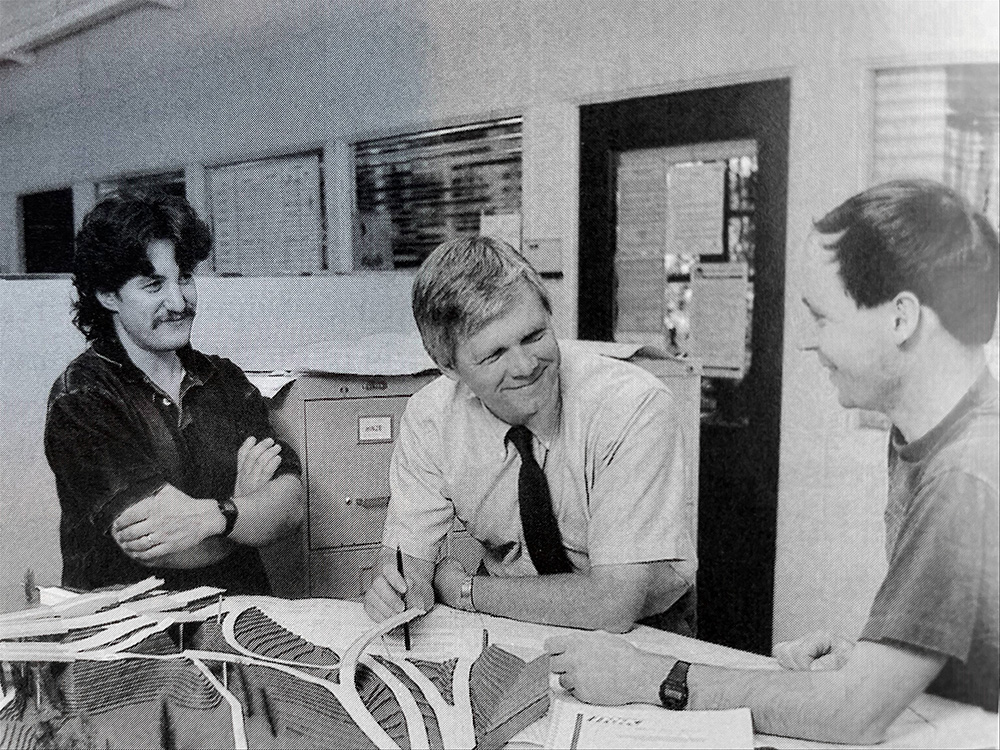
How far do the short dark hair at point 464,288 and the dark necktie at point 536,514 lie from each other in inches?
6.6

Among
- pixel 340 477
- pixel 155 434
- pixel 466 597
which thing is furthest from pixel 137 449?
A: pixel 466 597

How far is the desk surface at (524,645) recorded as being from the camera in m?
0.95

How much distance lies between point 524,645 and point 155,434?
66cm

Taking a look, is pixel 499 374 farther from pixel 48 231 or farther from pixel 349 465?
pixel 48 231

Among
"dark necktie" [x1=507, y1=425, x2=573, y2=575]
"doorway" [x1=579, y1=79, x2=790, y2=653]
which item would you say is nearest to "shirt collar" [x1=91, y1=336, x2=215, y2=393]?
"dark necktie" [x1=507, y1=425, x2=573, y2=575]

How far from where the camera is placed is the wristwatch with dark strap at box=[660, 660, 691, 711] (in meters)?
0.99

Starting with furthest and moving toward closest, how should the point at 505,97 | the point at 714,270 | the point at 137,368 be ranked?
the point at 137,368 → the point at 505,97 → the point at 714,270

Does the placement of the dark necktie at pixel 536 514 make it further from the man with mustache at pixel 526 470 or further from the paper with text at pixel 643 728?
the paper with text at pixel 643 728

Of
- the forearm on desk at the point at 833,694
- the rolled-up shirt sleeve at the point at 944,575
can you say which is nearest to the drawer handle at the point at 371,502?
the forearm on desk at the point at 833,694

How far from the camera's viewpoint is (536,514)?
123cm

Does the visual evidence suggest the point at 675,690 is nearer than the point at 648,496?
Yes

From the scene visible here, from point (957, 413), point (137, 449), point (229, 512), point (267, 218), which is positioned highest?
point (267, 218)

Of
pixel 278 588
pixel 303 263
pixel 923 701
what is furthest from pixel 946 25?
pixel 278 588

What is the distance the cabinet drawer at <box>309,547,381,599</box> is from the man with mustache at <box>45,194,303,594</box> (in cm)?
7
